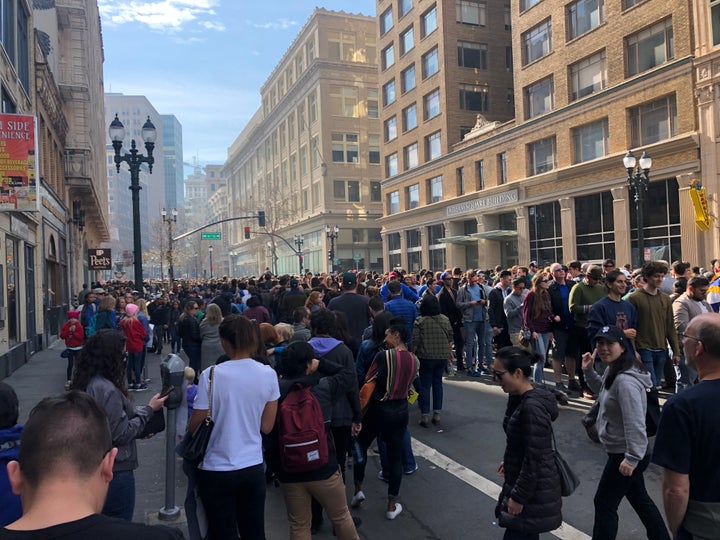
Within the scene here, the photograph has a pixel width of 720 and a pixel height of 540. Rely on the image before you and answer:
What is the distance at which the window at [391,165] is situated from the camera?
48.5 metres

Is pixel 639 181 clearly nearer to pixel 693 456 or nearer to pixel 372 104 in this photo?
pixel 693 456

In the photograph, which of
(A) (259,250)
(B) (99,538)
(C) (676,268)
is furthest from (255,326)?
(A) (259,250)

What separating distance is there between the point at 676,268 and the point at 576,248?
1988 cm

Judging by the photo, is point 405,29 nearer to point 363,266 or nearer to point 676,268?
point 363,266

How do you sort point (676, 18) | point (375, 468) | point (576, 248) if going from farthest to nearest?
point (576, 248) → point (676, 18) → point (375, 468)

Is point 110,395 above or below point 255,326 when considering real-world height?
below

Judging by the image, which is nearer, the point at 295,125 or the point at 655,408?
the point at 655,408

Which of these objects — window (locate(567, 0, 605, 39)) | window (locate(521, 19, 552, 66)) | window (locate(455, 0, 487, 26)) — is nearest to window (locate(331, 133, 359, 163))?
window (locate(455, 0, 487, 26))

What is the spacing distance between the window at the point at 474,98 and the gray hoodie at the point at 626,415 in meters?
38.2

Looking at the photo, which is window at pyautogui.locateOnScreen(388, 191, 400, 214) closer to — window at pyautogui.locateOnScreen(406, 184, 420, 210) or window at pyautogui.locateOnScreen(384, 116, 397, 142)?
window at pyautogui.locateOnScreen(406, 184, 420, 210)

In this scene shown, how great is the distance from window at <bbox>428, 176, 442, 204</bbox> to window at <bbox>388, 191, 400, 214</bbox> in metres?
5.67

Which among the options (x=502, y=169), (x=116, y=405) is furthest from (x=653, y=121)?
(x=116, y=405)

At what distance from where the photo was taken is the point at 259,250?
274ft

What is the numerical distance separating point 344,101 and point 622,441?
63.5m
